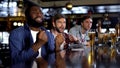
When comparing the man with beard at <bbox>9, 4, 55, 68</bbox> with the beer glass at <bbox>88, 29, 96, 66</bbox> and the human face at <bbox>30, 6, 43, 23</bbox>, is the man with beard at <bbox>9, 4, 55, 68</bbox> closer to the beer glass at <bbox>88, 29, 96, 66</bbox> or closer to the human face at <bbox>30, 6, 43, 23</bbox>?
the human face at <bbox>30, 6, 43, 23</bbox>

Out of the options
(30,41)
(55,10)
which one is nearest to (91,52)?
(30,41)

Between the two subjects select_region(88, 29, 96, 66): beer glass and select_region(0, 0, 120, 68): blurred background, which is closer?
select_region(88, 29, 96, 66): beer glass

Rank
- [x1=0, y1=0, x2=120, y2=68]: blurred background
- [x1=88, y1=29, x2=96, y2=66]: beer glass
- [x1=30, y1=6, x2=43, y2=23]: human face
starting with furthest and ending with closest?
1. [x1=0, y1=0, x2=120, y2=68]: blurred background
2. [x1=30, y1=6, x2=43, y2=23]: human face
3. [x1=88, y1=29, x2=96, y2=66]: beer glass

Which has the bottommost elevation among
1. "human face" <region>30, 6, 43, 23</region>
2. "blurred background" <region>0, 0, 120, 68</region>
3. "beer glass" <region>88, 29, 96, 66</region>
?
"blurred background" <region>0, 0, 120, 68</region>

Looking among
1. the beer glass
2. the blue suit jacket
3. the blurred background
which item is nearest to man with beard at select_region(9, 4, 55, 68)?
the blue suit jacket

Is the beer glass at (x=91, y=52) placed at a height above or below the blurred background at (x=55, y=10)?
above

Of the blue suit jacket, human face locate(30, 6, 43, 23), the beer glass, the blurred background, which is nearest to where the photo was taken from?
the beer glass

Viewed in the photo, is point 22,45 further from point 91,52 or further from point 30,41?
point 91,52

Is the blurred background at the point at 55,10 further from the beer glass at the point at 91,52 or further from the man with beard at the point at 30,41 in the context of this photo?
the man with beard at the point at 30,41

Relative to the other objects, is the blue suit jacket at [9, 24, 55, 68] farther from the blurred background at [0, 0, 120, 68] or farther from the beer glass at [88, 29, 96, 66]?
the blurred background at [0, 0, 120, 68]

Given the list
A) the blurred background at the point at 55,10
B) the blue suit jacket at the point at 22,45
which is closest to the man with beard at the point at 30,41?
the blue suit jacket at the point at 22,45

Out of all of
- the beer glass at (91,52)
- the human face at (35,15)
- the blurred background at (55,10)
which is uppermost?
the human face at (35,15)

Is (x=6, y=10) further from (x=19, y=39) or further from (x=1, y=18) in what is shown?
(x=19, y=39)

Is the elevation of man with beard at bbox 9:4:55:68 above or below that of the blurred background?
above
